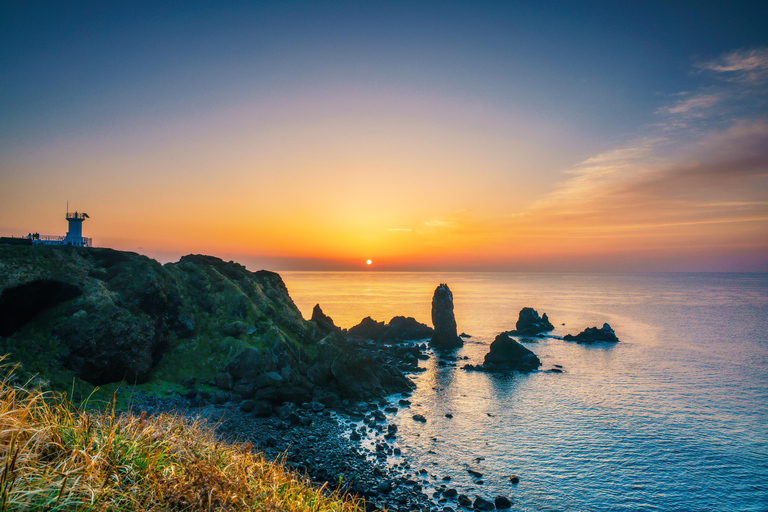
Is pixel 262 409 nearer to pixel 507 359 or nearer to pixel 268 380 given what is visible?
pixel 268 380

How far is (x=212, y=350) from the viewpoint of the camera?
42969 mm

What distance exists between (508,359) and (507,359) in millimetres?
185

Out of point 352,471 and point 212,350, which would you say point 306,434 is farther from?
point 212,350

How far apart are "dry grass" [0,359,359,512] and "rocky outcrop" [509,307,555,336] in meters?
94.6

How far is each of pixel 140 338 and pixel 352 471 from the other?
2592 cm

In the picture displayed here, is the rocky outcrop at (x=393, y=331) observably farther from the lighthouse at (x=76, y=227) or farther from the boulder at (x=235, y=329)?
the lighthouse at (x=76, y=227)

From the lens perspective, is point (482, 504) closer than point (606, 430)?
Yes

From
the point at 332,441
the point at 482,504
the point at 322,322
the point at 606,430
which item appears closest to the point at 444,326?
the point at 322,322

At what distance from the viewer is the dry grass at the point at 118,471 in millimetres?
5246

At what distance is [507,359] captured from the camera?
62.4 metres

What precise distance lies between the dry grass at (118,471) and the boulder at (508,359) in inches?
2256

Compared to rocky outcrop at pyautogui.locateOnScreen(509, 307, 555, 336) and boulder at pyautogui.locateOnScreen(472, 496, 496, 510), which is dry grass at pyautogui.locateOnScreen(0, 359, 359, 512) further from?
rocky outcrop at pyautogui.locateOnScreen(509, 307, 555, 336)

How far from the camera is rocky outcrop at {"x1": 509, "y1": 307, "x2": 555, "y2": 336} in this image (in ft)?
312

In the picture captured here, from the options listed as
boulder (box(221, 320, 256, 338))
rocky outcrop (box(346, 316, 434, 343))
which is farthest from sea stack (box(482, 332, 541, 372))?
boulder (box(221, 320, 256, 338))
